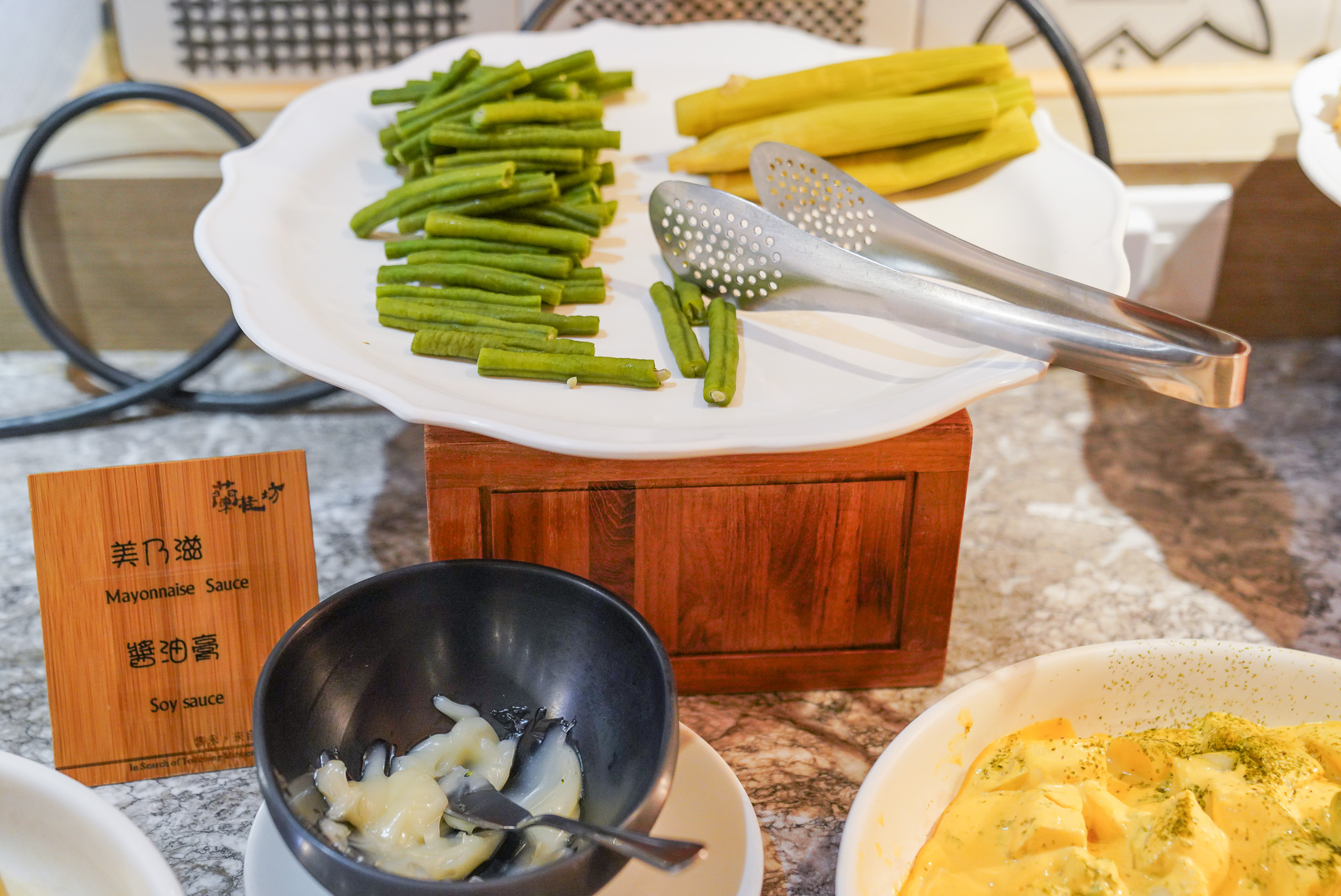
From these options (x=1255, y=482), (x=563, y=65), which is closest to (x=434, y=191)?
(x=563, y=65)

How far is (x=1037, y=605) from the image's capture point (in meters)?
0.97

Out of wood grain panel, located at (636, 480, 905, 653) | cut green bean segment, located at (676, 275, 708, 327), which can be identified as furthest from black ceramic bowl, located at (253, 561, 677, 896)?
cut green bean segment, located at (676, 275, 708, 327)

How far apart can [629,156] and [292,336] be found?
1.50 feet

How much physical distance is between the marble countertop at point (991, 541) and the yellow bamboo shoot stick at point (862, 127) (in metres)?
0.38

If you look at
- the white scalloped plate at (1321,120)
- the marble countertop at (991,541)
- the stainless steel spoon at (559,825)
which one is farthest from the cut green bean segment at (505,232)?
the white scalloped plate at (1321,120)

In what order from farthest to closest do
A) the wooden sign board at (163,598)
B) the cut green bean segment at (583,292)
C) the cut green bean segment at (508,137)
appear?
the cut green bean segment at (508,137) < the cut green bean segment at (583,292) < the wooden sign board at (163,598)

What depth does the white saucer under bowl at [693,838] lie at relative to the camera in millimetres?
597

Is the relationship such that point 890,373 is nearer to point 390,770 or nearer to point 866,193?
point 866,193

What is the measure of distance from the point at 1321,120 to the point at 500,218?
2.27ft

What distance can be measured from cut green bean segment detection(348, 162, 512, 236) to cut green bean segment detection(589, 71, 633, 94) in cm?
25

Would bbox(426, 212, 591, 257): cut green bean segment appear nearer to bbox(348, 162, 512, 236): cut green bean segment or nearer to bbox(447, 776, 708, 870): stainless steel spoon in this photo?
bbox(348, 162, 512, 236): cut green bean segment

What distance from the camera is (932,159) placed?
98cm

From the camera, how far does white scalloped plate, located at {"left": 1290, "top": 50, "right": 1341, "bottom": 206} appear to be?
815mm

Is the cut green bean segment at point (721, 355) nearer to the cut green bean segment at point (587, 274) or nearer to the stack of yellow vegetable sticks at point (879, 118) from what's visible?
the cut green bean segment at point (587, 274)
